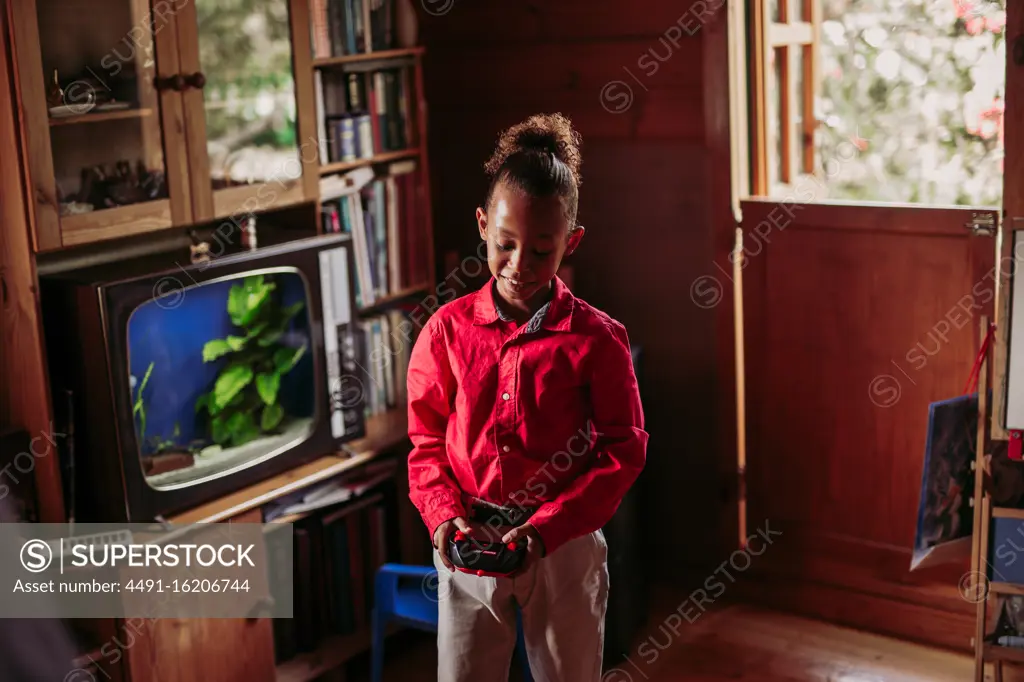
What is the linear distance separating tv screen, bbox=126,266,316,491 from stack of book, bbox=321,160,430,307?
28cm

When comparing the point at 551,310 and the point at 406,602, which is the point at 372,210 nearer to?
the point at 406,602

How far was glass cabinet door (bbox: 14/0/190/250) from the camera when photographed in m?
2.03

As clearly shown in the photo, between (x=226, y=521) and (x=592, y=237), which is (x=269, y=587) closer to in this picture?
(x=226, y=521)

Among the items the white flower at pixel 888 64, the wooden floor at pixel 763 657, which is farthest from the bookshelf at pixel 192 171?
the white flower at pixel 888 64

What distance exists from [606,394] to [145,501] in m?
1.05

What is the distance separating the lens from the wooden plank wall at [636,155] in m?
3.03

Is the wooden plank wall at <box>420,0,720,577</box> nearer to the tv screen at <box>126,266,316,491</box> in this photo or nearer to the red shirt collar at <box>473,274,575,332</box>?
the tv screen at <box>126,266,316,491</box>

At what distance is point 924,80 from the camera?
314 centimetres

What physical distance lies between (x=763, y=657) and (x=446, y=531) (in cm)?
153

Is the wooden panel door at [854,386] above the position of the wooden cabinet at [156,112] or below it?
below

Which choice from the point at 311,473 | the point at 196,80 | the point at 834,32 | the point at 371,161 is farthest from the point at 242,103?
the point at 834,32

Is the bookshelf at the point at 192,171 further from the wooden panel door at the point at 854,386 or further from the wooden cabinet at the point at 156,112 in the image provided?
the wooden panel door at the point at 854,386

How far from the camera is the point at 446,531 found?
5.37 ft

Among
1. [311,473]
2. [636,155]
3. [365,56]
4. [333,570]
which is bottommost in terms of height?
[333,570]
